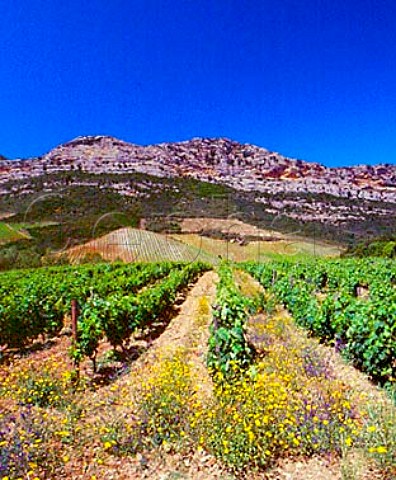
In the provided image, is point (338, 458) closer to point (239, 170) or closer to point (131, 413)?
point (131, 413)

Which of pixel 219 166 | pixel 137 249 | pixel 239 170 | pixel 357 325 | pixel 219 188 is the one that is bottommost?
pixel 137 249

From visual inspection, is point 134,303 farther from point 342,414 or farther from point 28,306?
point 342,414

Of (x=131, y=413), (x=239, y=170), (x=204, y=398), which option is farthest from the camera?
(x=239, y=170)

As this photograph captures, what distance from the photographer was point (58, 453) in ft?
13.5

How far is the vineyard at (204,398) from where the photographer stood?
3.92 meters

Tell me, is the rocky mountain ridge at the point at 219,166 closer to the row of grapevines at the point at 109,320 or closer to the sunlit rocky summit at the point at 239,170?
the sunlit rocky summit at the point at 239,170

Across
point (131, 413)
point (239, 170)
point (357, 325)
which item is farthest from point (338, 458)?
point (239, 170)

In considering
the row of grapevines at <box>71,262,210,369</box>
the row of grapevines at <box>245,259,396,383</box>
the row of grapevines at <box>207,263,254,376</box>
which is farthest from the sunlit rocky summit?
the row of grapevines at <box>207,263,254,376</box>

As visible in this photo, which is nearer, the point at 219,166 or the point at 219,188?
the point at 219,188

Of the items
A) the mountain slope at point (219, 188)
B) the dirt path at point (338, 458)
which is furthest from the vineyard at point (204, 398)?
the mountain slope at point (219, 188)

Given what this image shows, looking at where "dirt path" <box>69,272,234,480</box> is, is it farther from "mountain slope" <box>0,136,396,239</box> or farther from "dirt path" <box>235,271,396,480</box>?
"mountain slope" <box>0,136,396,239</box>

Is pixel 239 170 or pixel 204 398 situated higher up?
pixel 239 170

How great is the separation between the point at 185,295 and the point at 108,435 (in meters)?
13.7

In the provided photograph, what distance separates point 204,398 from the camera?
5344 mm
